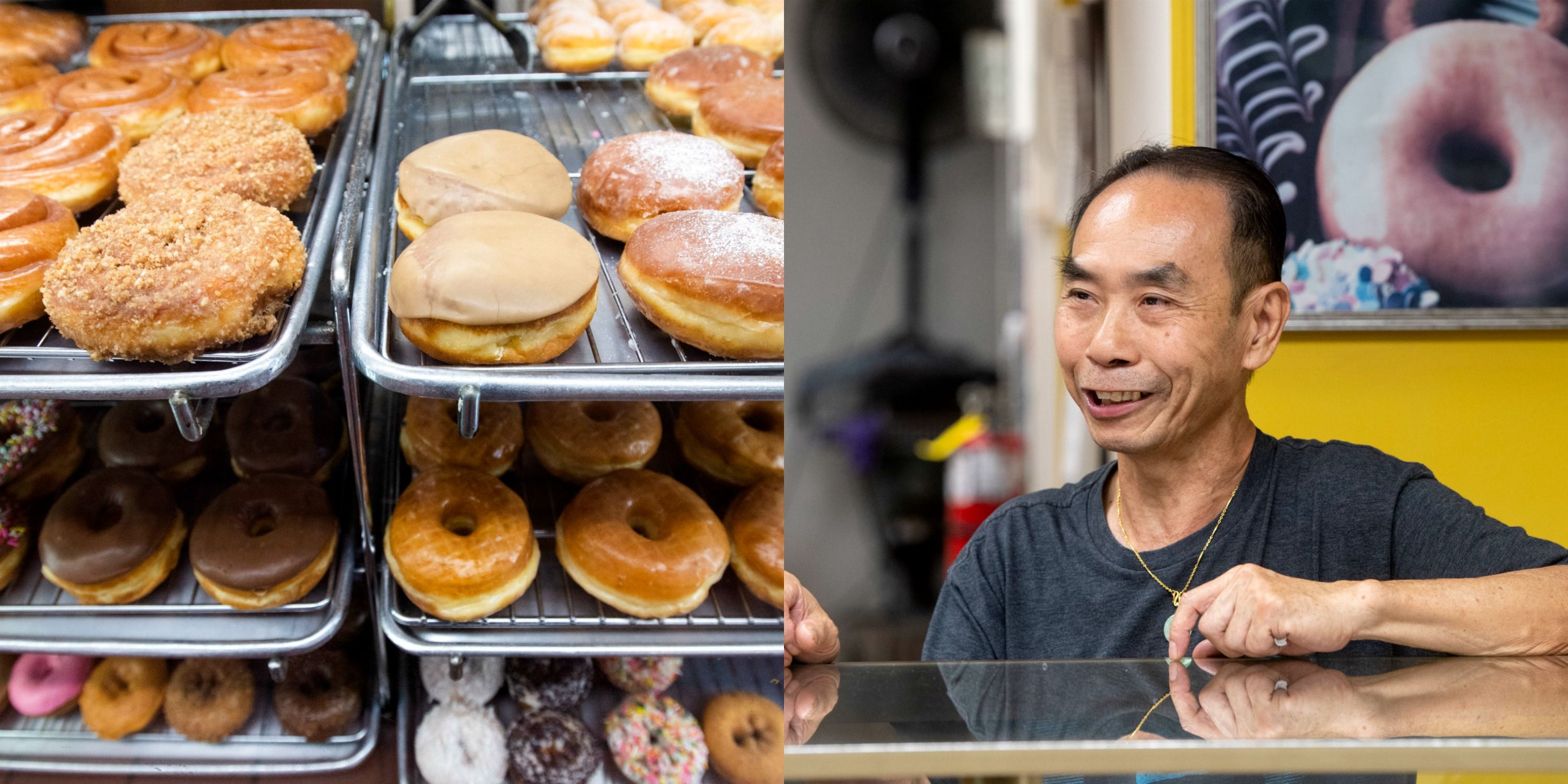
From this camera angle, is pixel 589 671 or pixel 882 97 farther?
pixel 589 671

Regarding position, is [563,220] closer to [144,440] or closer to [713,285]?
[713,285]

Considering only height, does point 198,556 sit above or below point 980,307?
below

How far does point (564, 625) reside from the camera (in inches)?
→ 41.4

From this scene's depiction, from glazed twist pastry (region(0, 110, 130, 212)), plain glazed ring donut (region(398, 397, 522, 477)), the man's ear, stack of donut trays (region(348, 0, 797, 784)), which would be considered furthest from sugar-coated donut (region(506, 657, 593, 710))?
the man's ear

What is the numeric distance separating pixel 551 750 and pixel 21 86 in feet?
3.40

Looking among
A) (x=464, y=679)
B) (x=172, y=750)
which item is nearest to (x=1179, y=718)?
(x=464, y=679)

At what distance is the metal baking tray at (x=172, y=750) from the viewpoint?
3.34ft

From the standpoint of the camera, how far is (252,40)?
139cm

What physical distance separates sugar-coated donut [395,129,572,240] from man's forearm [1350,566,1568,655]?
33.7 inches

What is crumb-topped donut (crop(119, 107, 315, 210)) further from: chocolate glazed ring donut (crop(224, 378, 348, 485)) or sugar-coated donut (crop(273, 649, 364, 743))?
sugar-coated donut (crop(273, 649, 364, 743))

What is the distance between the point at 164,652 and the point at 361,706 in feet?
0.69

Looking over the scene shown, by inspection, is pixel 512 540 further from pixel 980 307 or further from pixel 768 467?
pixel 980 307

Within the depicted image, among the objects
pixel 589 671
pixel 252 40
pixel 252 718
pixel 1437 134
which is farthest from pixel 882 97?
pixel 252 40

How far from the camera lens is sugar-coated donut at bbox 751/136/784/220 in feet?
3.84
